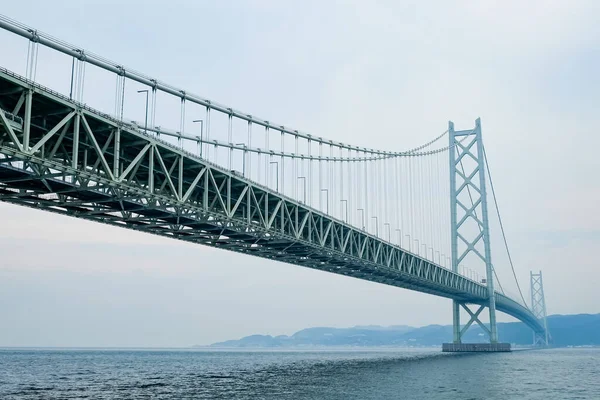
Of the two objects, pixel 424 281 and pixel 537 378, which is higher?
pixel 424 281

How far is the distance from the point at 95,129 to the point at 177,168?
762 centimetres

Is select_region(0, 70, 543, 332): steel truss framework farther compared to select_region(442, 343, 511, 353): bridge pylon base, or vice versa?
select_region(442, 343, 511, 353): bridge pylon base

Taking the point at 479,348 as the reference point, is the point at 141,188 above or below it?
above

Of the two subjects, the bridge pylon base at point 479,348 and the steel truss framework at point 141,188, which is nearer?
the steel truss framework at point 141,188

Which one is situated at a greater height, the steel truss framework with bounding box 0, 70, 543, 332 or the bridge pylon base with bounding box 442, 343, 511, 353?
the steel truss framework with bounding box 0, 70, 543, 332

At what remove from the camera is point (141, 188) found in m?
32.0

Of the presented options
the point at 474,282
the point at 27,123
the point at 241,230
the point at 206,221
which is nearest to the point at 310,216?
the point at 241,230

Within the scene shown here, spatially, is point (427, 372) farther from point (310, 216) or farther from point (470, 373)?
point (310, 216)

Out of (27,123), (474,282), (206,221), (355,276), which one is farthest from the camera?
(474,282)

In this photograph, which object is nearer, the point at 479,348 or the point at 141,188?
the point at 141,188

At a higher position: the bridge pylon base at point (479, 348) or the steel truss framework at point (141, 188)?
the steel truss framework at point (141, 188)

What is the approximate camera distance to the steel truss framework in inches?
1035

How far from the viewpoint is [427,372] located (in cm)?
5684

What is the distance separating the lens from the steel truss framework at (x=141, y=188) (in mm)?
26281
